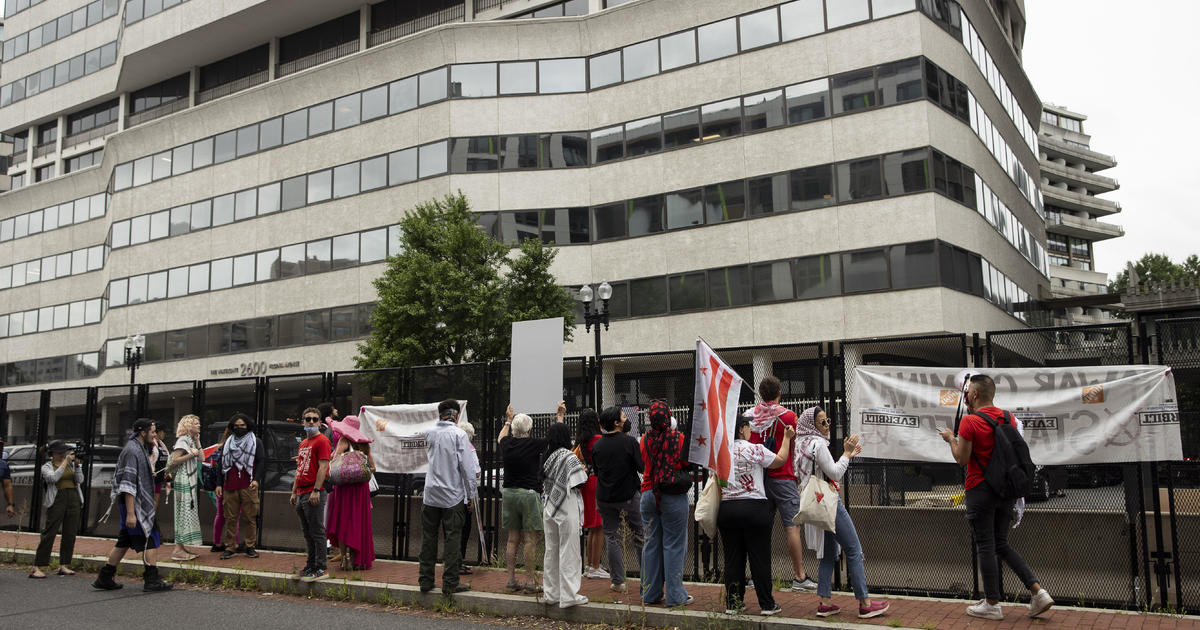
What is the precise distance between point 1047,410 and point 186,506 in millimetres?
10980

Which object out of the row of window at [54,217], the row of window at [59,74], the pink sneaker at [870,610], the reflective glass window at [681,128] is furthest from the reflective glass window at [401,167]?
the pink sneaker at [870,610]

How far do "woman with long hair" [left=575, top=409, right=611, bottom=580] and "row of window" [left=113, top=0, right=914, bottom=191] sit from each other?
25.4 metres

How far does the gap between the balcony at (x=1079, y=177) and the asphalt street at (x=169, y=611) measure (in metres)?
91.1

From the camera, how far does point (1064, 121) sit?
4109 inches

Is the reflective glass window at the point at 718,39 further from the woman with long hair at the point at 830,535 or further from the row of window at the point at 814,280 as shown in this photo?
the woman with long hair at the point at 830,535

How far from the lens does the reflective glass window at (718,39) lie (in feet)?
109

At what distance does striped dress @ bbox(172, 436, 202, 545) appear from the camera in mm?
12453

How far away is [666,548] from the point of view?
8.66 metres

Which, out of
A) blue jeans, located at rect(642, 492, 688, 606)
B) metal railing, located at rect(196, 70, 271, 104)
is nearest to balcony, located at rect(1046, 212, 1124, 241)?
metal railing, located at rect(196, 70, 271, 104)

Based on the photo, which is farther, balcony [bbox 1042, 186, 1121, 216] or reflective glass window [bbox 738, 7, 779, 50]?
balcony [bbox 1042, 186, 1121, 216]

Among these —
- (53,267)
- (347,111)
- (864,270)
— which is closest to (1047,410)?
(864,270)

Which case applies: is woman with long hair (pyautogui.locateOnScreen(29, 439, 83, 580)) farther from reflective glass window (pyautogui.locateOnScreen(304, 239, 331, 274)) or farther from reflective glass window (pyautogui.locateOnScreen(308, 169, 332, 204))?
reflective glass window (pyautogui.locateOnScreen(308, 169, 332, 204))

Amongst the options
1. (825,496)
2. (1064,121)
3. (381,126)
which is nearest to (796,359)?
(825,496)

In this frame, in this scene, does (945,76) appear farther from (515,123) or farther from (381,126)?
(381,126)
